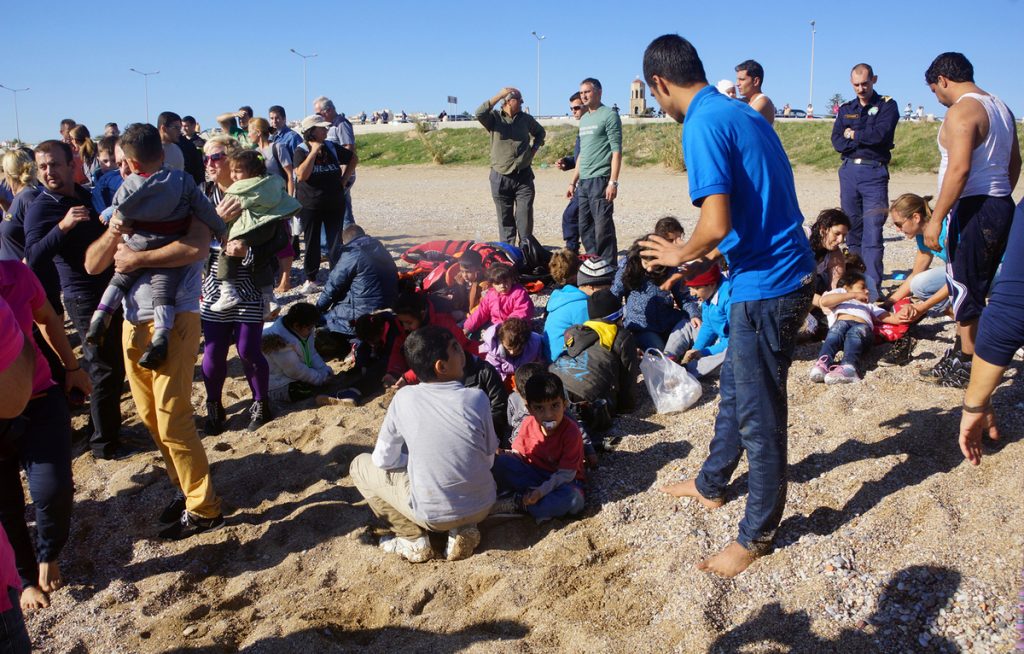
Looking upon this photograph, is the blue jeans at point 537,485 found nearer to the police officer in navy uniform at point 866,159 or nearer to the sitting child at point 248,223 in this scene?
the sitting child at point 248,223

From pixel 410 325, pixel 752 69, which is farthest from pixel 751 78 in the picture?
pixel 410 325

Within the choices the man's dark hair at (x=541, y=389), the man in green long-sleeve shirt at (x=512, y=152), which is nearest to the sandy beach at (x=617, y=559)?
the man's dark hair at (x=541, y=389)

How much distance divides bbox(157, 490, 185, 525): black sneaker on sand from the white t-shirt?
4375 millimetres

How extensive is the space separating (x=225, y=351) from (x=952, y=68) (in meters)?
4.68

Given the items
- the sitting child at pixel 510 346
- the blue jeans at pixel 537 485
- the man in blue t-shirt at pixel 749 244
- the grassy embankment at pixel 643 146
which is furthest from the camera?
Result: the grassy embankment at pixel 643 146

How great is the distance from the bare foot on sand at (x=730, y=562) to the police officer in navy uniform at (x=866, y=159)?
4.43 meters

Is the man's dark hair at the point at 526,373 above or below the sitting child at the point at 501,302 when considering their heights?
below

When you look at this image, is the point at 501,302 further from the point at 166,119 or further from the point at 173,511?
the point at 166,119

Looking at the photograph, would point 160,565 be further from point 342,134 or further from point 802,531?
point 342,134

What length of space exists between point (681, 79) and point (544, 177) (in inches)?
795

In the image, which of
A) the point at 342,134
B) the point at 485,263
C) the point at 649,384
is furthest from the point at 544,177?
the point at 649,384

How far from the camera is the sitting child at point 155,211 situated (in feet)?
11.9

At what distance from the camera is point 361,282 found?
20.1 feet

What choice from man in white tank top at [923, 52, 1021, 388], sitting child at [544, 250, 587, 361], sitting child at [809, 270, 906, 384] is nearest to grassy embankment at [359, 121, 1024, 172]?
sitting child at [809, 270, 906, 384]
